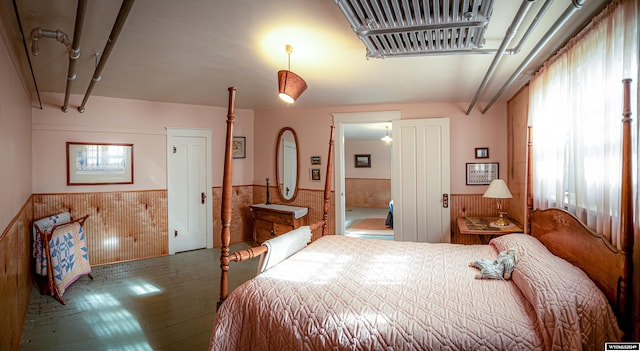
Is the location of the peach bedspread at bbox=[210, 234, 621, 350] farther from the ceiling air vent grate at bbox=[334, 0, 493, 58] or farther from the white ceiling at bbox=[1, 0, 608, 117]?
the white ceiling at bbox=[1, 0, 608, 117]

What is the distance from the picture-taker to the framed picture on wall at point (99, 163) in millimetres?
4008

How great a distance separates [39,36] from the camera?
2.05 m

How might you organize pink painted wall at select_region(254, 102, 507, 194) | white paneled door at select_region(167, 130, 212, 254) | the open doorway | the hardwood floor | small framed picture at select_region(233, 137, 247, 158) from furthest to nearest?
the open doorway
small framed picture at select_region(233, 137, 247, 158)
white paneled door at select_region(167, 130, 212, 254)
pink painted wall at select_region(254, 102, 507, 194)
the hardwood floor

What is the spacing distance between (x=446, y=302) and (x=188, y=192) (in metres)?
4.20

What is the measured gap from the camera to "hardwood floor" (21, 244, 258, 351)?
2.35m

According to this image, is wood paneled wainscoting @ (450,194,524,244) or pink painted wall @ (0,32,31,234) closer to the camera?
pink painted wall @ (0,32,31,234)

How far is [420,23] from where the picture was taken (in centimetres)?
177

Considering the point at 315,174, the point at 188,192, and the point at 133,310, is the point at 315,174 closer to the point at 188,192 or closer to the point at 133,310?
the point at 188,192

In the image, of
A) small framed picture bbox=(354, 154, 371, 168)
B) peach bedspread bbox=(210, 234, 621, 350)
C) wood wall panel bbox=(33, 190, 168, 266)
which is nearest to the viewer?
peach bedspread bbox=(210, 234, 621, 350)

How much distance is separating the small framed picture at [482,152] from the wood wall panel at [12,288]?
470cm

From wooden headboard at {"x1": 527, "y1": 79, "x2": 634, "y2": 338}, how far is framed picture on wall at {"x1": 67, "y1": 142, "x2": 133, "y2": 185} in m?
4.87

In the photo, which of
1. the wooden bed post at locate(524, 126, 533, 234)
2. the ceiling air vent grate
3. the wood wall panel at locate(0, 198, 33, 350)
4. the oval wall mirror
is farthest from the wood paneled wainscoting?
the wood wall panel at locate(0, 198, 33, 350)

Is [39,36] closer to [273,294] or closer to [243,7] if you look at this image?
[243,7]

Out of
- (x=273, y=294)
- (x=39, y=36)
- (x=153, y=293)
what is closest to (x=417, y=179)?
(x=273, y=294)
